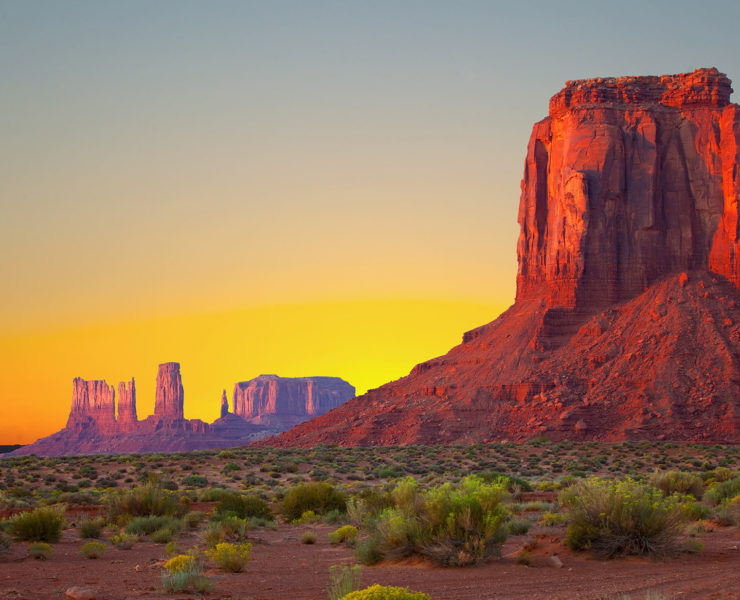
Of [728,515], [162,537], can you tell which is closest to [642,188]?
[728,515]

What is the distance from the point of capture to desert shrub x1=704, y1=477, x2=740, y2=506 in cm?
2458

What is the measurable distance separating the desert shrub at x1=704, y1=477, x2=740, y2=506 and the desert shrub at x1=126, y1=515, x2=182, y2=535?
14779 mm

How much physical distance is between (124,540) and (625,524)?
10573 mm

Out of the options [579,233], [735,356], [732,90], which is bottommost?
[735,356]

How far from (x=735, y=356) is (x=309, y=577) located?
6403 cm

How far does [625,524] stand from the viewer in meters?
14.9

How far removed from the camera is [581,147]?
8756 centimetres

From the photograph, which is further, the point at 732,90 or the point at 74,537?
the point at 732,90

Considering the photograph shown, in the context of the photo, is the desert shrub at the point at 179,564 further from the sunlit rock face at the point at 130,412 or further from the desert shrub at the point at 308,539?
the sunlit rock face at the point at 130,412

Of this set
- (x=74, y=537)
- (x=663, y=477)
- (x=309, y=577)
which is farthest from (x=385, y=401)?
(x=309, y=577)

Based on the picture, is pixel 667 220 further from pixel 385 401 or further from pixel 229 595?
pixel 229 595

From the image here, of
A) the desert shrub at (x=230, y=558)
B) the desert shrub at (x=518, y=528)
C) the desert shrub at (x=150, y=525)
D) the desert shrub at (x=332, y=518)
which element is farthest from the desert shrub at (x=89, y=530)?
the desert shrub at (x=518, y=528)

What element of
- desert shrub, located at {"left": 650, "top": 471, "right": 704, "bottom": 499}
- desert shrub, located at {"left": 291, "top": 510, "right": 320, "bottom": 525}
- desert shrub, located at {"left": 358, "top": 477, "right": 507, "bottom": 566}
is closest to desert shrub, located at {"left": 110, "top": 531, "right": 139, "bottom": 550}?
desert shrub, located at {"left": 291, "top": 510, "right": 320, "bottom": 525}

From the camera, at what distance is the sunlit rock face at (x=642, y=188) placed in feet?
276
